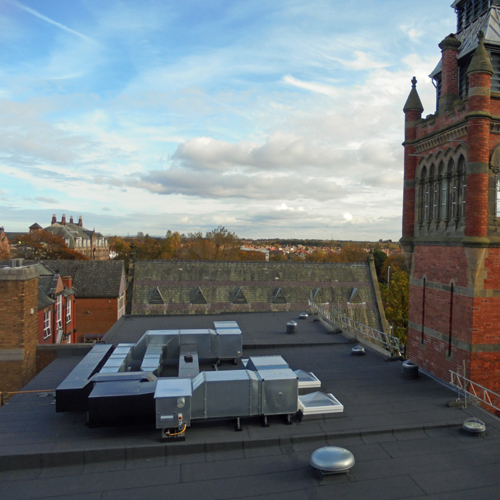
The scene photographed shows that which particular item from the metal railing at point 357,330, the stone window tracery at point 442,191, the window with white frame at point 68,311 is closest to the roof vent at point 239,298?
the metal railing at point 357,330

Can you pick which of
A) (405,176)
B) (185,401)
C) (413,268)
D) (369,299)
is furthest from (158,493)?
(369,299)

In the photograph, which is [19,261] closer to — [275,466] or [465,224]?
[275,466]

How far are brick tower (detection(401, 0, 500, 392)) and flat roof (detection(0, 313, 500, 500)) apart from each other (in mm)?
2300

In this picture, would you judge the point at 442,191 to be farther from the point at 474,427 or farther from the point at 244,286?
the point at 244,286

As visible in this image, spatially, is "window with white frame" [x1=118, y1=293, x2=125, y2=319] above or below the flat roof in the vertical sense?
below

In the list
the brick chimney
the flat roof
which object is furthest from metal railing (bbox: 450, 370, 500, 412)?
the brick chimney

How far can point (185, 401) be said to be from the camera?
360 inches

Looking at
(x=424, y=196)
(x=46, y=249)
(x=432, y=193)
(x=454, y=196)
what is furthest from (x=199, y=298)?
(x=46, y=249)

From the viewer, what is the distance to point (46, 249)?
8812 centimetres

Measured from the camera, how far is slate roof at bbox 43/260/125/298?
4303 cm

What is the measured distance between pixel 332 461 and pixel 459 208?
918 centimetres

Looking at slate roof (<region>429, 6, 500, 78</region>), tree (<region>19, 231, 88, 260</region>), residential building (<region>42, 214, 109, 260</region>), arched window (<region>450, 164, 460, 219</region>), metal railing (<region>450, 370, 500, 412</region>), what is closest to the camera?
metal railing (<region>450, 370, 500, 412</region>)

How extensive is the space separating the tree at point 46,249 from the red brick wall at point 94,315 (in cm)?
4794

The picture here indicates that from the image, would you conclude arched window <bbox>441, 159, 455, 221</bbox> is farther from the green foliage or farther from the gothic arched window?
the green foliage
